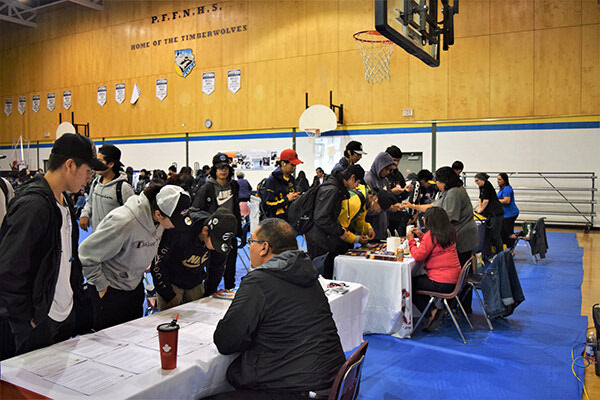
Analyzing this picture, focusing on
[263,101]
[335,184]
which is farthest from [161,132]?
[335,184]

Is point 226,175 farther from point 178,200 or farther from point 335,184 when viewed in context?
point 178,200

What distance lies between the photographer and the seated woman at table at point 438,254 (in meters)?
4.20

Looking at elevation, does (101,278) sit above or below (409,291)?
above

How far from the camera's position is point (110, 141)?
17516 millimetres

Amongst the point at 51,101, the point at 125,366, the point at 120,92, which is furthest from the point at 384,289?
the point at 51,101

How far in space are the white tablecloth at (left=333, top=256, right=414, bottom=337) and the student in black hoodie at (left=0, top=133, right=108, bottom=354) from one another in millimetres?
2602

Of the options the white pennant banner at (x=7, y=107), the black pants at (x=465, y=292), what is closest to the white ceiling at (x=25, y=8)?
the white pennant banner at (x=7, y=107)

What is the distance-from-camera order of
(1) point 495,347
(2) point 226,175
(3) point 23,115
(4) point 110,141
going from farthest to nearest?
(3) point 23,115 → (4) point 110,141 → (2) point 226,175 → (1) point 495,347

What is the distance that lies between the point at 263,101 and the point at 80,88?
849cm

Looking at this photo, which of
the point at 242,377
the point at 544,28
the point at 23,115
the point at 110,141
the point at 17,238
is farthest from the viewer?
the point at 23,115

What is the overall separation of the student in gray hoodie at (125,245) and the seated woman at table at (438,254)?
2464mm

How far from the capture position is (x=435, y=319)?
178 inches

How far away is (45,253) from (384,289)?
304 cm

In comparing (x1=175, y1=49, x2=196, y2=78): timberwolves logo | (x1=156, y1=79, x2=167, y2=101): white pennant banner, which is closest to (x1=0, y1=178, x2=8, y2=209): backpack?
(x1=175, y1=49, x2=196, y2=78): timberwolves logo
